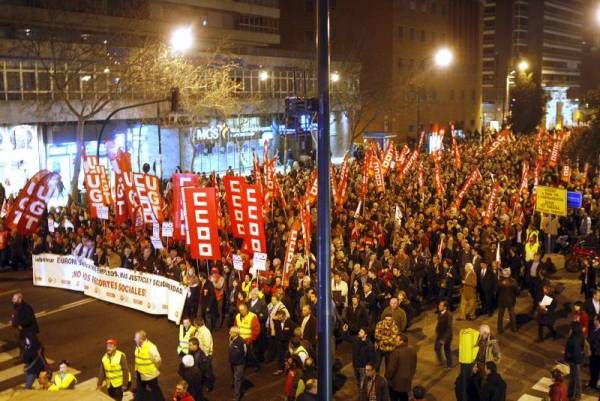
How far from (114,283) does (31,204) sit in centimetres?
329

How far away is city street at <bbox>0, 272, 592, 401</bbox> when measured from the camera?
1159 centimetres

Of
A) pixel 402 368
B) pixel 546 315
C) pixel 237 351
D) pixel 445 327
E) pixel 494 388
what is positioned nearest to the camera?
pixel 494 388

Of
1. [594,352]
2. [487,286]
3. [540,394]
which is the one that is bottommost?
[540,394]

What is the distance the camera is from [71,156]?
1339 inches

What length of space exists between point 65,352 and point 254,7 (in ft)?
138

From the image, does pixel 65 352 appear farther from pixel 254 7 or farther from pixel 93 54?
pixel 254 7

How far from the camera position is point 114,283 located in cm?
1636

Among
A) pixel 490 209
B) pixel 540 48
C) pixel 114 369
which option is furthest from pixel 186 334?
pixel 540 48

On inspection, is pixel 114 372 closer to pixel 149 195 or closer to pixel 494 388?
pixel 494 388

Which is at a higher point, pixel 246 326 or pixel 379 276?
pixel 379 276

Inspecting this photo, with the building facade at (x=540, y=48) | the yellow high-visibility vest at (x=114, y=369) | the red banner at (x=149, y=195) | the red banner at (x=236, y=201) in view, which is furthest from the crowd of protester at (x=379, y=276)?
the building facade at (x=540, y=48)

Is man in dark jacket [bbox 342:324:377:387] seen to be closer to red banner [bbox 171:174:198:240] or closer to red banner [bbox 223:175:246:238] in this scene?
red banner [bbox 223:175:246:238]

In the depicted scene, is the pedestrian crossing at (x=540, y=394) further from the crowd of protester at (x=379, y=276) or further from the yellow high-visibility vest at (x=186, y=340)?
the yellow high-visibility vest at (x=186, y=340)

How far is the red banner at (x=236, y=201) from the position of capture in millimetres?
15359
